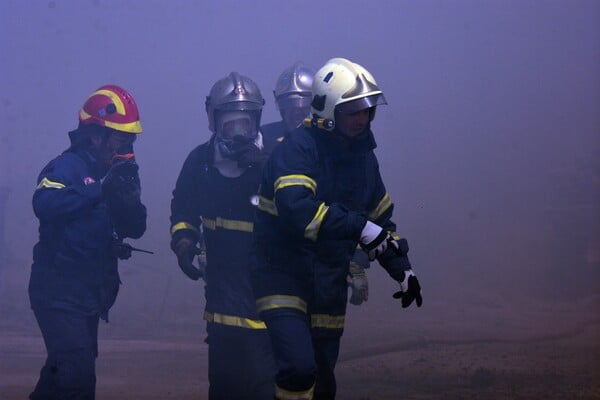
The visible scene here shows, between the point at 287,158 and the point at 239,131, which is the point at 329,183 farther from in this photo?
the point at 239,131

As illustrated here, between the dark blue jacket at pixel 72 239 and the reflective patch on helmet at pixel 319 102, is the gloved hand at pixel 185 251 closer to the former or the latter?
→ the dark blue jacket at pixel 72 239

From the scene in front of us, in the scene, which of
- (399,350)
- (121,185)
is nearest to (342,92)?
(121,185)

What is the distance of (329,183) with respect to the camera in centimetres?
385

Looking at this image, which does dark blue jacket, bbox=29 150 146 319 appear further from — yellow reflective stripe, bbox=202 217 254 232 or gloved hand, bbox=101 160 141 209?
yellow reflective stripe, bbox=202 217 254 232

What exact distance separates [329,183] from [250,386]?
134 cm

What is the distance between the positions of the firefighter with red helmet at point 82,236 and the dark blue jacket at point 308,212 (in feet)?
3.80

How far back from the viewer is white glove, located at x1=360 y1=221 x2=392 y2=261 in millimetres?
3605

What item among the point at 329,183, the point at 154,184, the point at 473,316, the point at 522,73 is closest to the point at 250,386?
the point at 329,183

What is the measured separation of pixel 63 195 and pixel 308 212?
1551 millimetres

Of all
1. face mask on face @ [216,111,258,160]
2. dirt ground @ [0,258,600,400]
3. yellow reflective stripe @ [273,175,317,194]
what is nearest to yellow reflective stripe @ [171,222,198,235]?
face mask on face @ [216,111,258,160]

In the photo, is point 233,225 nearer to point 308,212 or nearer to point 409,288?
point 308,212

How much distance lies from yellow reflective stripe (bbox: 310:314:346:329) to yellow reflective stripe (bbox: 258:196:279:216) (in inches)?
19.8

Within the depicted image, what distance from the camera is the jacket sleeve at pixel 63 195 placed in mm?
4496

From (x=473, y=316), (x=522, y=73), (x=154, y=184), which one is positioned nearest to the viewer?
(x=473, y=316)
